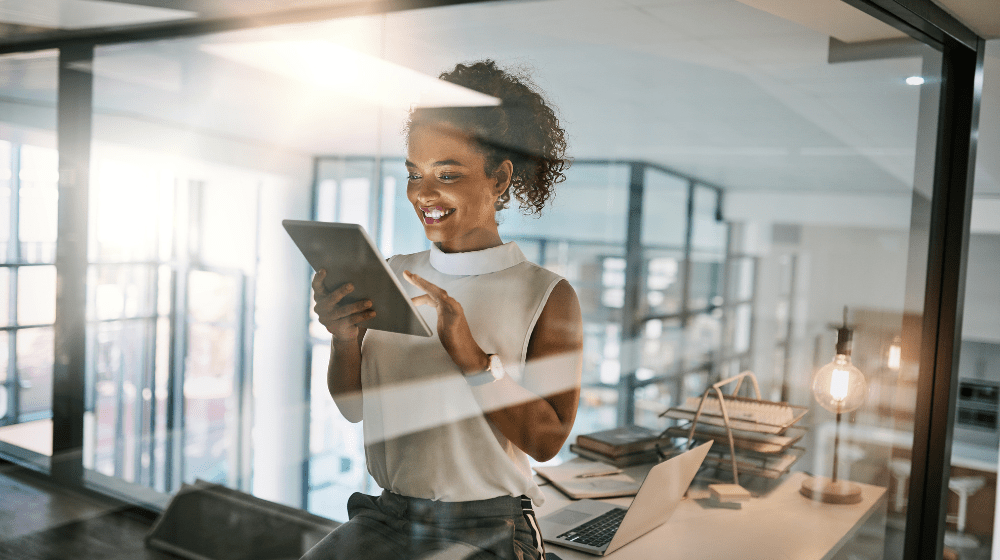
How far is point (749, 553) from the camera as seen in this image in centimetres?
A: 144

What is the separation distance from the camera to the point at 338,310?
88 cm

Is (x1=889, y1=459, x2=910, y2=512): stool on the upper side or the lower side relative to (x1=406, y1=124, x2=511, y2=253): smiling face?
lower

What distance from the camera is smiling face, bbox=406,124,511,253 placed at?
930 mm

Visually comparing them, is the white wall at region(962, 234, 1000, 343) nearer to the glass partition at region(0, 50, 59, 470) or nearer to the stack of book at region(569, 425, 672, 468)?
the stack of book at region(569, 425, 672, 468)

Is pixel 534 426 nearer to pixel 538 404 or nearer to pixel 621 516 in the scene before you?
pixel 538 404

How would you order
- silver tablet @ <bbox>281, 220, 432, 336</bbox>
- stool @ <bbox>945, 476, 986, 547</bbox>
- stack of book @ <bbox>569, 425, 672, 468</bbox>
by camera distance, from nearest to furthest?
silver tablet @ <bbox>281, 220, 432, 336</bbox>, stack of book @ <bbox>569, 425, 672, 468</bbox>, stool @ <bbox>945, 476, 986, 547</bbox>

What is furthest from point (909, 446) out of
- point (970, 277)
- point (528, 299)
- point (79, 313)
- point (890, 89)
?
point (79, 313)

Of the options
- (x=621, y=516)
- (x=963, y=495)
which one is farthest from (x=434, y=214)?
(x=963, y=495)

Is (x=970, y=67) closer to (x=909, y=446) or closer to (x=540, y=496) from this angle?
(x=909, y=446)

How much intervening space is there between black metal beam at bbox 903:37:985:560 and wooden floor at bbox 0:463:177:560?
2.03 meters

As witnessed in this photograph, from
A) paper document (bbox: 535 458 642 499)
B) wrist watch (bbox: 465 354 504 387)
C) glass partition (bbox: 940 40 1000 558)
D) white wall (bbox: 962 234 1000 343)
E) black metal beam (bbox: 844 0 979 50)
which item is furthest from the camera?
white wall (bbox: 962 234 1000 343)

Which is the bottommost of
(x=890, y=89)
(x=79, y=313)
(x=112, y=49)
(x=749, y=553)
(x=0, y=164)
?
(x=749, y=553)

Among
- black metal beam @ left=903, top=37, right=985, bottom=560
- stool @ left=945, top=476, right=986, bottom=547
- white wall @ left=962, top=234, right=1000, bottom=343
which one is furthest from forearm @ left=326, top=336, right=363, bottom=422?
stool @ left=945, top=476, right=986, bottom=547

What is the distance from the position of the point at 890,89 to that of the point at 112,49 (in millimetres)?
1748
